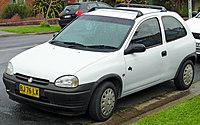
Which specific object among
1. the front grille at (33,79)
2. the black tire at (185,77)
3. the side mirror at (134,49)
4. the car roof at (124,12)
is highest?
the car roof at (124,12)

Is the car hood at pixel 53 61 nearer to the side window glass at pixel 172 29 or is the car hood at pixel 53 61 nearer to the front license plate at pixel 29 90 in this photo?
the front license plate at pixel 29 90

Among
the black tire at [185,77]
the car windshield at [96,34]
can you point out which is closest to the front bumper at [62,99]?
the car windshield at [96,34]

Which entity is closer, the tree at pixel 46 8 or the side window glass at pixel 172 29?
the side window glass at pixel 172 29

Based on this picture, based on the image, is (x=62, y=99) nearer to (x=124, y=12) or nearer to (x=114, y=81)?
(x=114, y=81)

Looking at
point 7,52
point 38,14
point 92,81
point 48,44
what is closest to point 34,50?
point 48,44

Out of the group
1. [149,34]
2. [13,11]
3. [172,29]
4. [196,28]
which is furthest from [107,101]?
[13,11]

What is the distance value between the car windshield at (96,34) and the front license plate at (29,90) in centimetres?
113

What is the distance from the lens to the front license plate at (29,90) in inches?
225

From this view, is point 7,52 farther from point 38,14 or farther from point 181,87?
point 38,14

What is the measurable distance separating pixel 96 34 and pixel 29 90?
1613 mm

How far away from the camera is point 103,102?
5996 millimetres

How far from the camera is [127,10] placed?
23.8 feet

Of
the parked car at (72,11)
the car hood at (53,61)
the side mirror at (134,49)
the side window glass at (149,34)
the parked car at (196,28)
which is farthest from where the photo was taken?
the parked car at (72,11)

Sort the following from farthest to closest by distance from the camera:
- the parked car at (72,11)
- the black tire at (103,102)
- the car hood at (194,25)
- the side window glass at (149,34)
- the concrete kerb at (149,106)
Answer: the parked car at (72,11), the car hood at (194,25), the side window glass at (149,34), the concrete kerb at (149,106), the black tire at (103,102)
